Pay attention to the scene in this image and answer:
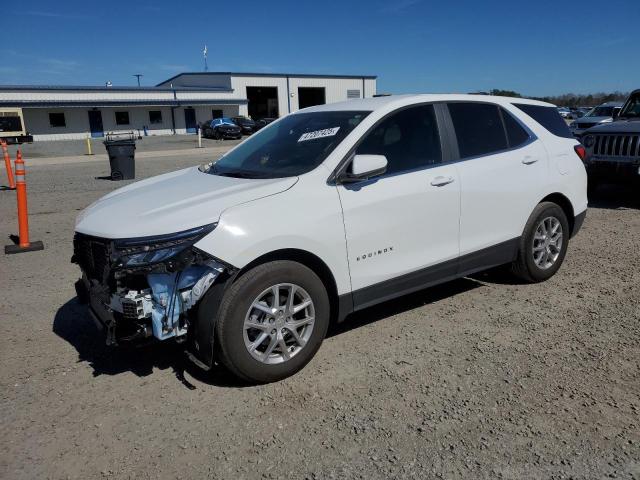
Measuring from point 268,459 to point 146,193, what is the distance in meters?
2.11

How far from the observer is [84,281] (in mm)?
3773

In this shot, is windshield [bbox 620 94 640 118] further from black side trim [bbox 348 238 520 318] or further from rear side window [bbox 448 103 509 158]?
black side trim [bbox 348 238 520 318]

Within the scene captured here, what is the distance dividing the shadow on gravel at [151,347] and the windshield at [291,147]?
1382 millimetres

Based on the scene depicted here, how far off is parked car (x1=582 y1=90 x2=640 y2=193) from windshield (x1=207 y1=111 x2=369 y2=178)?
6.47 meters

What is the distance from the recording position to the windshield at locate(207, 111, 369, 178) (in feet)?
12.5

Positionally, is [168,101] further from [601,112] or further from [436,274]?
[436,274]

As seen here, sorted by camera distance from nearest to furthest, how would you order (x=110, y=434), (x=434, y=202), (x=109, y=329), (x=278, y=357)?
(x=110, y=434) → (x=109, y=329) → (x=278, y=357) → (x=434, y=202)

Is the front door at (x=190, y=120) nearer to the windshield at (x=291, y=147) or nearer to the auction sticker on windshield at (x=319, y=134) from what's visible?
the windshield at (x=291, y=147)

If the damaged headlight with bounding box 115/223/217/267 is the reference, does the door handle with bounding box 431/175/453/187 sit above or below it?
above

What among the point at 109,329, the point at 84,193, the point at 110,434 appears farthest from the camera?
the point at 84,193

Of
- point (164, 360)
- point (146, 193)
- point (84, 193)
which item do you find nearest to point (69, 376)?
point (164, 360)

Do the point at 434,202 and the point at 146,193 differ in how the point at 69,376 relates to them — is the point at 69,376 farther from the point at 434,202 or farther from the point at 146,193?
the point at 434,202

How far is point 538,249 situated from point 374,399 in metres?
2.65

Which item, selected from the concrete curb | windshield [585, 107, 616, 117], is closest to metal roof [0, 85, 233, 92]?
the concrete curb
